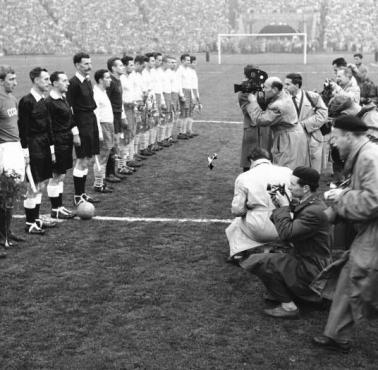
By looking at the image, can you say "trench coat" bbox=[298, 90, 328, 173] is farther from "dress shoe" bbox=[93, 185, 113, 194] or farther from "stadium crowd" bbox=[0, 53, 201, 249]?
"dress shoe" bbox=[93, 185, 113, 194]

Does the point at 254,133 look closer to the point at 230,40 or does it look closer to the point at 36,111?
the point at 36,111

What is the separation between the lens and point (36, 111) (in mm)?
8289

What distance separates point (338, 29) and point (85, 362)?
233 ft

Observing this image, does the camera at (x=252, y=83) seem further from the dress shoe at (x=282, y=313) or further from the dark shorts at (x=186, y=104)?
the dark shorts at (x=186, y=104)

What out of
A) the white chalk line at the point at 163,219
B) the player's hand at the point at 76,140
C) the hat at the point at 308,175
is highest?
the hat at the point at 308,175

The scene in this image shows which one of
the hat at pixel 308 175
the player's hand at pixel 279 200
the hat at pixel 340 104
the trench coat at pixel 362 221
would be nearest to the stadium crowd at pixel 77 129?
the player's hand at pixel 279 200

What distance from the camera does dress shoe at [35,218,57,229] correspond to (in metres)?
8.79

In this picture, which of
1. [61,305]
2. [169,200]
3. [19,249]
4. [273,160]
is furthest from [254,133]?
[61,305]

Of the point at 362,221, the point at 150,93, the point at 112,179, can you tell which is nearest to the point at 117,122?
the point at 112,179

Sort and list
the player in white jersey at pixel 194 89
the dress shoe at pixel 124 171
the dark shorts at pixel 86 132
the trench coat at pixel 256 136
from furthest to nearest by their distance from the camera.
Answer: the player in white jersey at pixel 194 89 < the dress shoe at pixel 124 171 < the trench coat at pixel 256 136 < the dark shorts at pixel 86 132

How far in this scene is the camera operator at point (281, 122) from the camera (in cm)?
841

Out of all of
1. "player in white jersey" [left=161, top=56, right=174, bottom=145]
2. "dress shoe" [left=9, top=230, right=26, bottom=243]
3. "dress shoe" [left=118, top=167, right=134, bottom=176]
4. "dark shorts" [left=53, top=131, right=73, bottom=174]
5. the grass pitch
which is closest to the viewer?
the grass pitch

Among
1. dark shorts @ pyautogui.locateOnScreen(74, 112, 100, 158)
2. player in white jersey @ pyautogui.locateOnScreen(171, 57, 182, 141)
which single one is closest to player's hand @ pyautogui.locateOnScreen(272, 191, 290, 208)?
dark shorts @ pyautogui.locateOnScreen(74, 112, 100, 158)

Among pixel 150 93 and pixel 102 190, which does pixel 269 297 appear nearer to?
pixel 102 190
